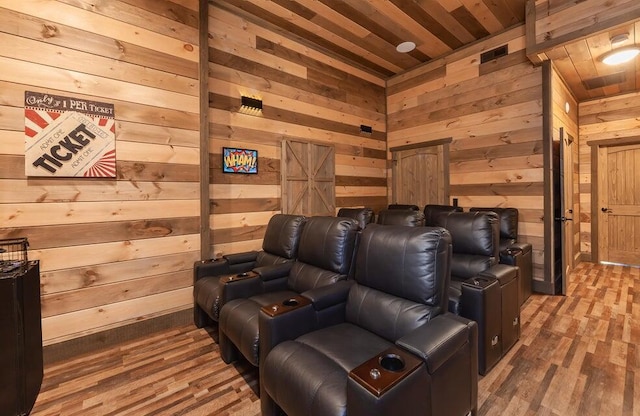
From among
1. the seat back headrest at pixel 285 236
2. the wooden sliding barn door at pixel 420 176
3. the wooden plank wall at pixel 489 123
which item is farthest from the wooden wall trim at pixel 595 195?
the seat back headrest at pixel 285 236

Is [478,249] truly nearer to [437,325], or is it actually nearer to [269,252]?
[437,325]

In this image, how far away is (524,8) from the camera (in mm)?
3604

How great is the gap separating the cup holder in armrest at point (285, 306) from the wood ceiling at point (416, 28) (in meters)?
3.31

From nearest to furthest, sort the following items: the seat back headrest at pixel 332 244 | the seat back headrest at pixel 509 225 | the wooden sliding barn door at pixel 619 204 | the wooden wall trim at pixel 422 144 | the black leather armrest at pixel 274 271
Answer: the seat back headrest at pixel 332 244 → the black leather armrest at pixel 274 271 → the seat back headrest at pixel 509 225 → the wooden wall trim at pixel 422 144 → the wooden sliding barn door at pixel 619 204

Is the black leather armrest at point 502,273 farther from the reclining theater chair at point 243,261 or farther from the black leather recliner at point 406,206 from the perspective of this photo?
the black leather recliner at point 406,206

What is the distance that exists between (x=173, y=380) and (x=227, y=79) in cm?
307

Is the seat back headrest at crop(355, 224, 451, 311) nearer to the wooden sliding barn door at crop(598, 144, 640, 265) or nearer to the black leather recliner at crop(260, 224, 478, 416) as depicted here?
the black leather recliner at crop(260, 224, 478, 416)

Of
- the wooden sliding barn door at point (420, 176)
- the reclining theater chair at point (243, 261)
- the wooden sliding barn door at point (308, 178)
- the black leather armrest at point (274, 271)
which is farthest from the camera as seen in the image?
the wooden sliding barn door at point (420, 176)

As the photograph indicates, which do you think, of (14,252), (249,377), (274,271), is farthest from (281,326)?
(14,252)

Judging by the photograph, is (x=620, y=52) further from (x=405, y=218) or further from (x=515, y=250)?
(x=405, y=218)

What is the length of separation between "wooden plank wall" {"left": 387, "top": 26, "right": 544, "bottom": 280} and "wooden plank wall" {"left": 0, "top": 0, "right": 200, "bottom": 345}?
3618 millimetres

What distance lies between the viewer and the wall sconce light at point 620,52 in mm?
3115

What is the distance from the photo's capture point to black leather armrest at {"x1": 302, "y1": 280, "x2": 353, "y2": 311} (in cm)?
187

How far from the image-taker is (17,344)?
69.8 inches
